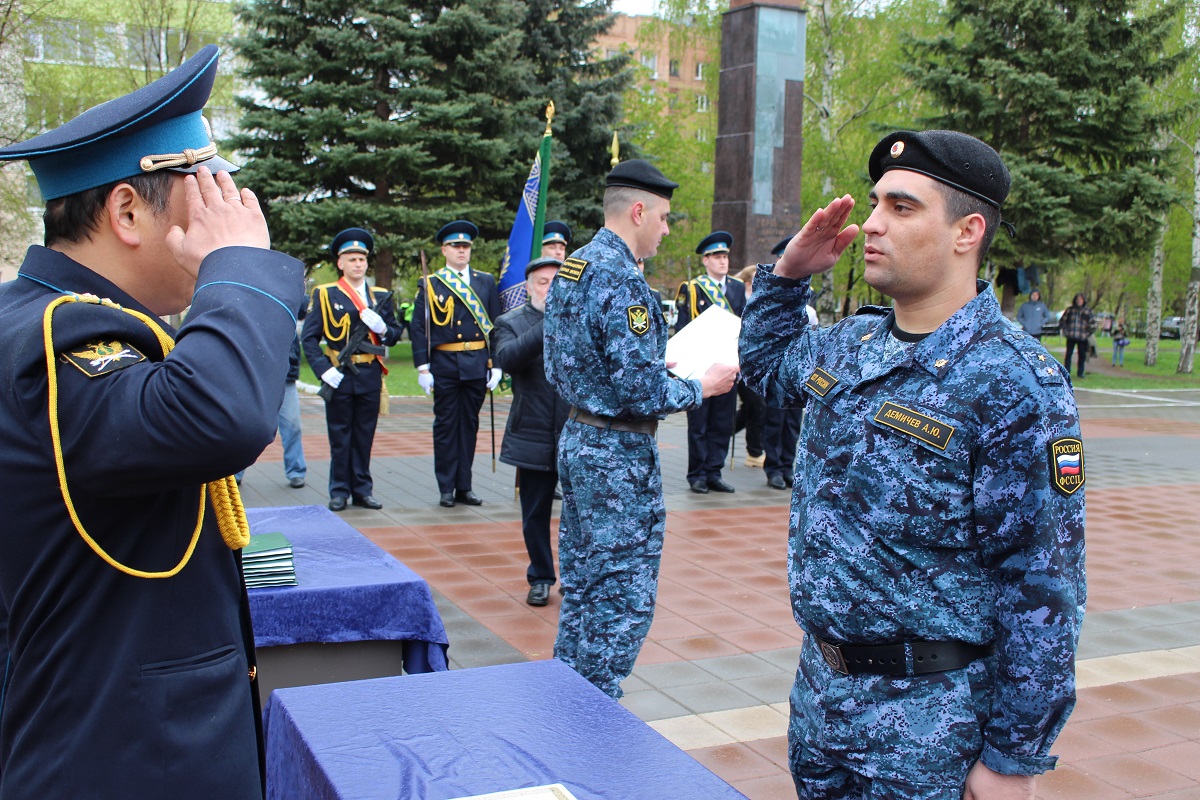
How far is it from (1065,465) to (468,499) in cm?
681

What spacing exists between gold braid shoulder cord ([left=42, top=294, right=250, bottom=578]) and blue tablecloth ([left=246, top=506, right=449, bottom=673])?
1.48 metres

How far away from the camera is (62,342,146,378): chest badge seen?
136cm

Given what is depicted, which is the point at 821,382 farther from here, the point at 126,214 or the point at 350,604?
the point at 350,604

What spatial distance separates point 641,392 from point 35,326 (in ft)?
8.49

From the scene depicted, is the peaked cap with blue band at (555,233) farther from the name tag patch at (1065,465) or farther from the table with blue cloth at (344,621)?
the name tag patch at (1065,465)

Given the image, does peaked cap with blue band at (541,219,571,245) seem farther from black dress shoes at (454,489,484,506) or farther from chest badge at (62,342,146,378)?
chest badge at (62,342,146,378)

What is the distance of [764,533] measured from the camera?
760 cm

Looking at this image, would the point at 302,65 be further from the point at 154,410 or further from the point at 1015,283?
the point at 154,410

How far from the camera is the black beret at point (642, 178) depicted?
398cm

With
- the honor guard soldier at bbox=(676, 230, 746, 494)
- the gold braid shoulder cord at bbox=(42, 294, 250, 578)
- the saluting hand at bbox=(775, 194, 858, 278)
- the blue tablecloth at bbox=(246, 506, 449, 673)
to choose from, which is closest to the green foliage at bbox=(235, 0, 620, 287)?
the honor guard soldier at bbox=(676, 230, 746, 494)

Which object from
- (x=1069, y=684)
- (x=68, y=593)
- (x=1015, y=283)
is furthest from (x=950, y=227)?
(x=1015, y=283)

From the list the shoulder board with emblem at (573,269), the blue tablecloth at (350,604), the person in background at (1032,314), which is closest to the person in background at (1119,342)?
the person in background at (1032,314)

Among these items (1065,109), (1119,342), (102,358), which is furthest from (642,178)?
(1119,342)

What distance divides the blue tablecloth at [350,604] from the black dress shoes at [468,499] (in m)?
4.67
